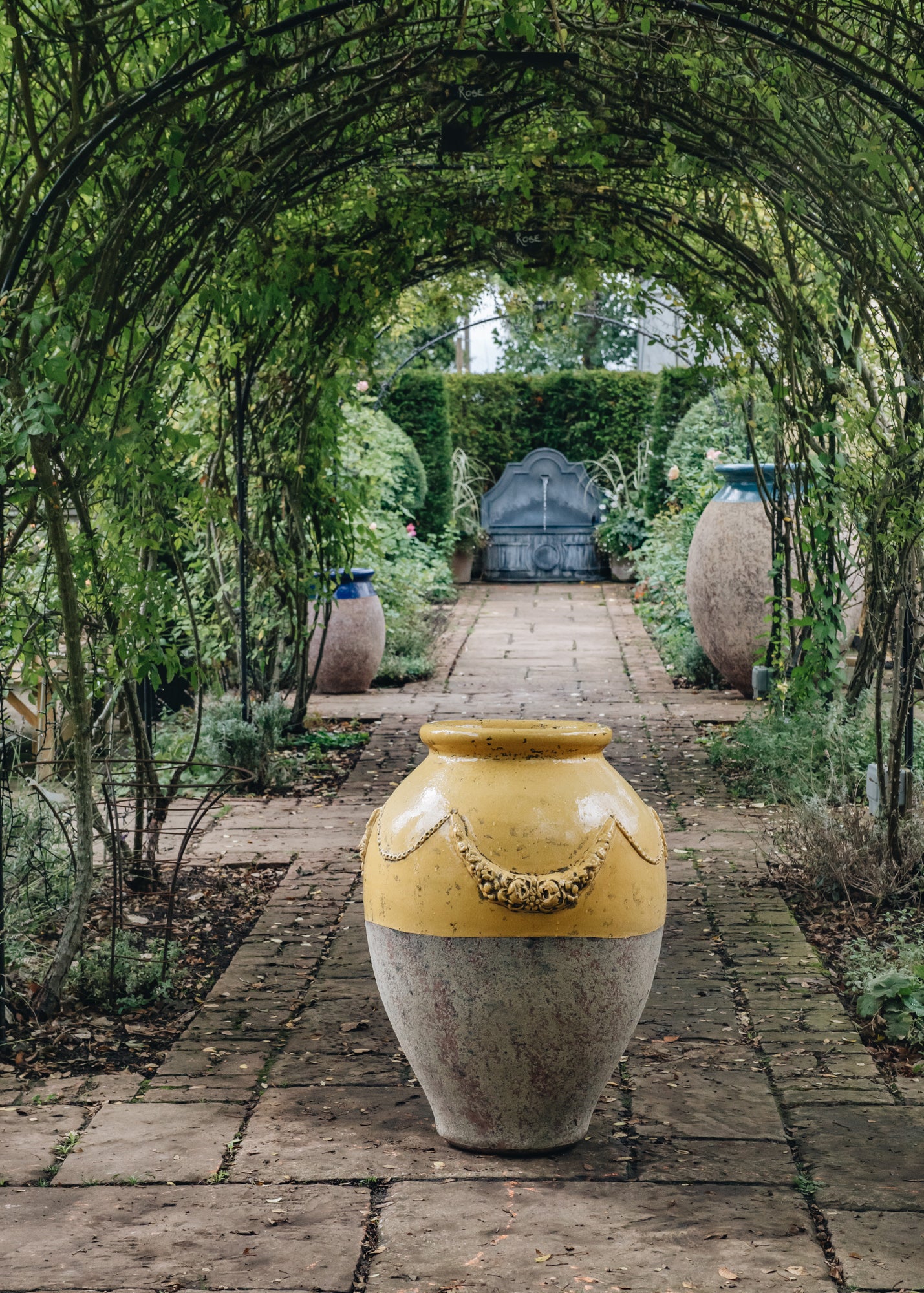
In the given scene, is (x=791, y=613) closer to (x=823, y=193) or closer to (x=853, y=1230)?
(x=823, y=193)

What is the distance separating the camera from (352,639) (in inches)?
344

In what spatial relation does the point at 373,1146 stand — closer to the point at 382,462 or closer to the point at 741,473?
the point at 741,473

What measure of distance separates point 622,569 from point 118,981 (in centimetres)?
1217

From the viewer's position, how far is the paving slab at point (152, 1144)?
280cm

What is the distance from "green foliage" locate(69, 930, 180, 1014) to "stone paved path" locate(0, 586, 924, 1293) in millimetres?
183

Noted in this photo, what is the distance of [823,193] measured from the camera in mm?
4633

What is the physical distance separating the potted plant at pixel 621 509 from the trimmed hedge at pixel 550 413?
1.07ft

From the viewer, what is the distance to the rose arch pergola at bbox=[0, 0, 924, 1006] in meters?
3.41

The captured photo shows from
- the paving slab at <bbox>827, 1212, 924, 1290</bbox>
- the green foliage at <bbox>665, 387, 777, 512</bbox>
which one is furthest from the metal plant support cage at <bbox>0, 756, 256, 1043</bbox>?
the green foliage at <bbox>665, 387, 777, 512</bbox>

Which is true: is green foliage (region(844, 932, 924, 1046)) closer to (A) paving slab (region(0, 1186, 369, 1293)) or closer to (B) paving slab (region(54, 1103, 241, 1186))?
(A) paving slab (region(0, 1186, 369, 1293))

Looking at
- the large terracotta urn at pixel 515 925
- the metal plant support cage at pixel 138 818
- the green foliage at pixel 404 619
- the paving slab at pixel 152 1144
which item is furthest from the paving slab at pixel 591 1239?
the green foliage at pixel 404 619

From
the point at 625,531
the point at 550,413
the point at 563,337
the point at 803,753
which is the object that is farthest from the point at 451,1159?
the point at 563,337

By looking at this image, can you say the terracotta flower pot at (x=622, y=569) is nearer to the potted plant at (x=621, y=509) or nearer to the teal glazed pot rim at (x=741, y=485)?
the potted plant at (x=621, y=509)

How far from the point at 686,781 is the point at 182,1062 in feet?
11.9
